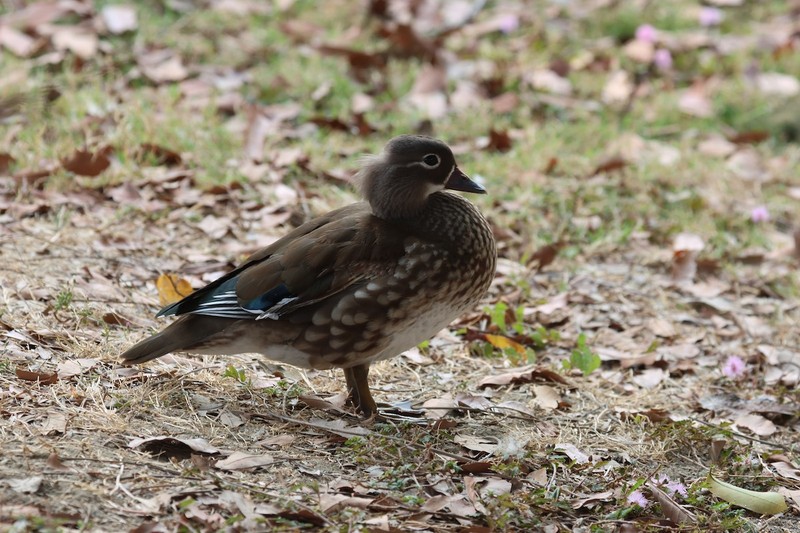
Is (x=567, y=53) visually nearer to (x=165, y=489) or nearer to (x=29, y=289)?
(x=29, y=289)

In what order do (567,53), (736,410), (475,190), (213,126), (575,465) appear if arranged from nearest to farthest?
1. (575,465)
2. (475,190)
3. (736,410)
4. (213,126)
5. (567,53)

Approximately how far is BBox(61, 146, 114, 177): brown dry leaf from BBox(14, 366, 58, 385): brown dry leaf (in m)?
1.95

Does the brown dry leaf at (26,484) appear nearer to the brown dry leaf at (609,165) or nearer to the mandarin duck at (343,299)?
the mandarin duck at (343,299)

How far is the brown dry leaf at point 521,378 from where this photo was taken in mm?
4117

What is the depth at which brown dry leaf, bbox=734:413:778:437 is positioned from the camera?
13.2 ft

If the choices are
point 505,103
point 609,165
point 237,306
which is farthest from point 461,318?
point 505,103

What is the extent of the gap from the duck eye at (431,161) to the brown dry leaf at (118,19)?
13.2 ft

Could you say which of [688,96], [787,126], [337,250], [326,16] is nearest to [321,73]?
[326,16]

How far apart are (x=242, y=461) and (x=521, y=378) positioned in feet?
4.45

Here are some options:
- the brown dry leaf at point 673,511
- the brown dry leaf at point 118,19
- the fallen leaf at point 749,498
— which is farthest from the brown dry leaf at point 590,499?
the brown dry leaf at point 118,19

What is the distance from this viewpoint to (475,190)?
3922mm

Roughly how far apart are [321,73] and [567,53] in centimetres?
188

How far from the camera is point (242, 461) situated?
3.16 metres

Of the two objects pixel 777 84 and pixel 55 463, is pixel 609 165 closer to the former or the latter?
pixel 777 84
